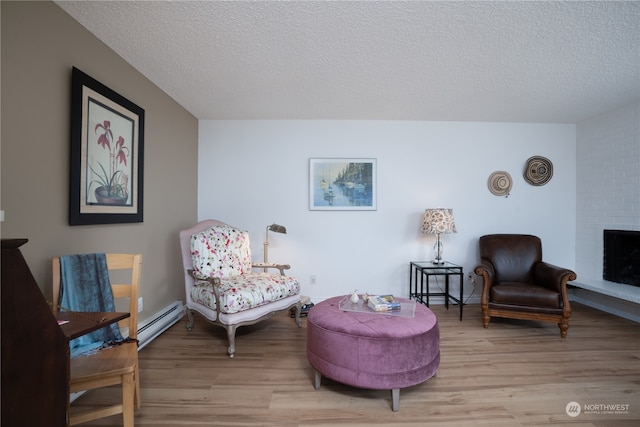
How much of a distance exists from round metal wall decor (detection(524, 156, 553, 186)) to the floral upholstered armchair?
3.38 meters

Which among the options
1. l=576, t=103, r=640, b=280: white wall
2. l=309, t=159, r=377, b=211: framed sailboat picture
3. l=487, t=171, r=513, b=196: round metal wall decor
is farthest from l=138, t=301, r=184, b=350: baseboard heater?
l=576, t=103, r=640, b=280: white wall

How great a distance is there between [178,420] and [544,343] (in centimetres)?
301

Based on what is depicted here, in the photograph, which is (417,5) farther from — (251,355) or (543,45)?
(251,355)

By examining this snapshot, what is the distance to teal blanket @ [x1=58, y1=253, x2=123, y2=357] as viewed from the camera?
1516 mm

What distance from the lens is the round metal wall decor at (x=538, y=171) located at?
11.7 feet

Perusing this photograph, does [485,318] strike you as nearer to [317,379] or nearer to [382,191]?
[382,191]

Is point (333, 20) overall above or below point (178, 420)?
above

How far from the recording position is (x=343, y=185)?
3.56 metres

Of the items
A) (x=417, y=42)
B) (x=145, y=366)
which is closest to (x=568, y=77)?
(x=417, y=42)

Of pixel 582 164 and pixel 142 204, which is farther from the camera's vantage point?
pixel 582 164

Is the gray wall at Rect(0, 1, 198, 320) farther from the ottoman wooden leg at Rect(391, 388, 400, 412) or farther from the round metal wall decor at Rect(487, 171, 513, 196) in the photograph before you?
the round metal wall decor at Rect(487, 171, 513, 196)

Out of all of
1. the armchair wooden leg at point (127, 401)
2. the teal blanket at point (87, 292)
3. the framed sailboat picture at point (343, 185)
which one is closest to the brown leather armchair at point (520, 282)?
the framed sailboat picture at point (343, 185)

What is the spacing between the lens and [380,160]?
11.7 ft

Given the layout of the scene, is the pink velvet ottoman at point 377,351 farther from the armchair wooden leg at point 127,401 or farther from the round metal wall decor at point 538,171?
the round metal wall decor at point 538,171
